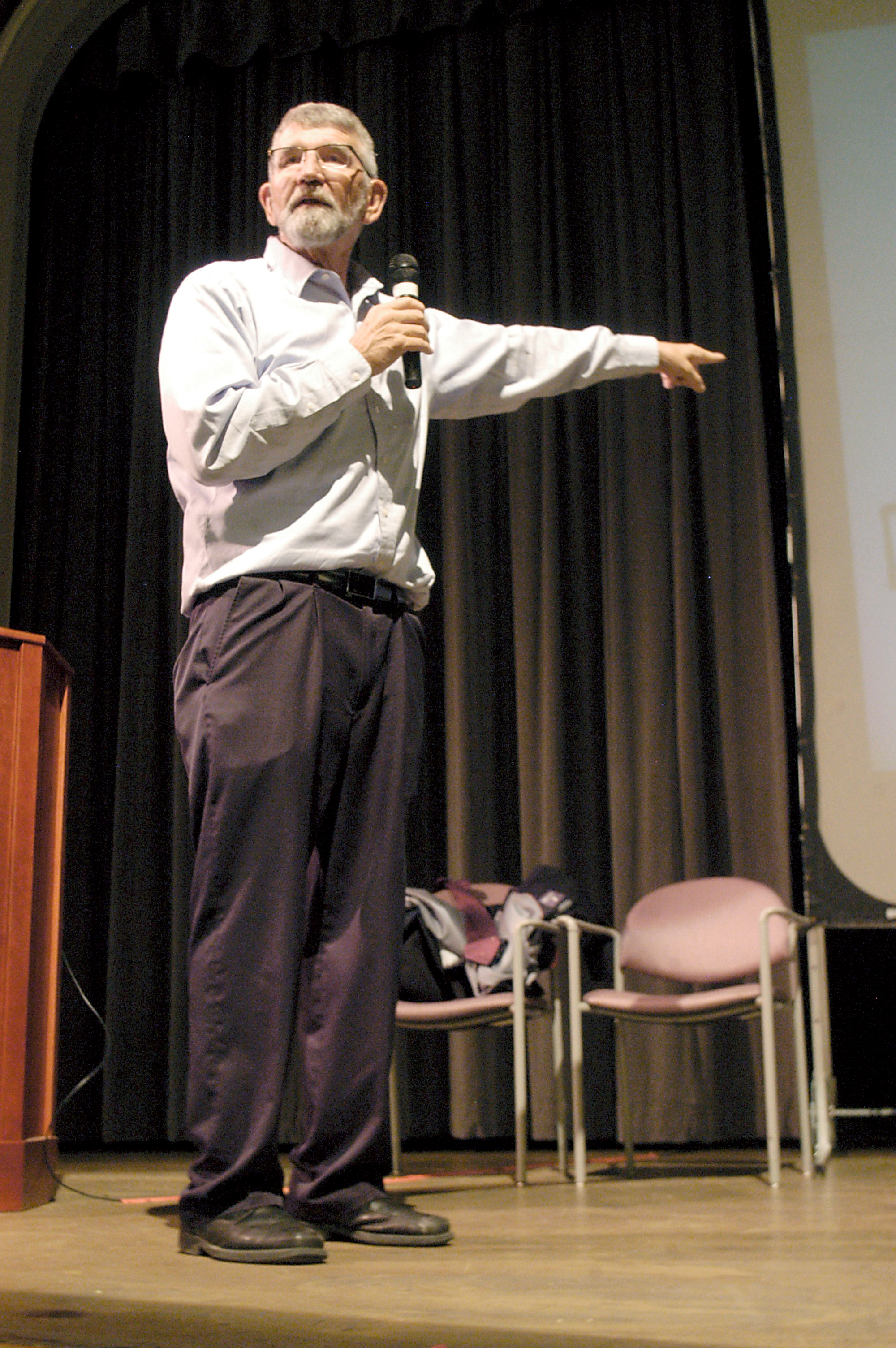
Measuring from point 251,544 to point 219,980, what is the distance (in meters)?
0.56

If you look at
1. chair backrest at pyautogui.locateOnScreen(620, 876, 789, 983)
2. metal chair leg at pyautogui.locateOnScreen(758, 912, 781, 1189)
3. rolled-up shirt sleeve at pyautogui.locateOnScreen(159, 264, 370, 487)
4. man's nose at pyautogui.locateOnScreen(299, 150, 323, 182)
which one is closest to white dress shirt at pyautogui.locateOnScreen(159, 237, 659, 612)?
rolled-up shirt sleeve at pyautogui.locateOnScreen(159, 264, 370, 487)

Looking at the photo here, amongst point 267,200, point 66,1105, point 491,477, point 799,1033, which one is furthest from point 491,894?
point 267,200

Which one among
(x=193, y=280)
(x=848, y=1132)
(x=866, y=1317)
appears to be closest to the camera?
(x=866, y=1317)

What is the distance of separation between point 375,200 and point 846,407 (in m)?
1.81

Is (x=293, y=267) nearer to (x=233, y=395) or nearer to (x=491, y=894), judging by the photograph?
(x=233, y=395)

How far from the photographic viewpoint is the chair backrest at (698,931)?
311 centimetres

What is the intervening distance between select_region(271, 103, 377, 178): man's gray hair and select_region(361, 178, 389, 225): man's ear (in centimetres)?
2

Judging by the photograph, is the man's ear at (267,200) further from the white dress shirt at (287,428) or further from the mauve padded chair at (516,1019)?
the mauve padded chair at (516,1019)

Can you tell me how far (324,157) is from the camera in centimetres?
188

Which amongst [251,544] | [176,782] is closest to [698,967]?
[176,782]

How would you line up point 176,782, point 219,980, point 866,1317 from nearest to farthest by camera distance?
point 866,1317 < point 219,980 < point 176,782

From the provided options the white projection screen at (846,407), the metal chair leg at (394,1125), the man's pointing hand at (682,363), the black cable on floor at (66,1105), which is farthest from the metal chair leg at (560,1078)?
the man's pointing hand at (682,363)

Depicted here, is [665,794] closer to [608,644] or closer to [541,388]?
[608,644]

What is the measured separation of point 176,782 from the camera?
3826mm
